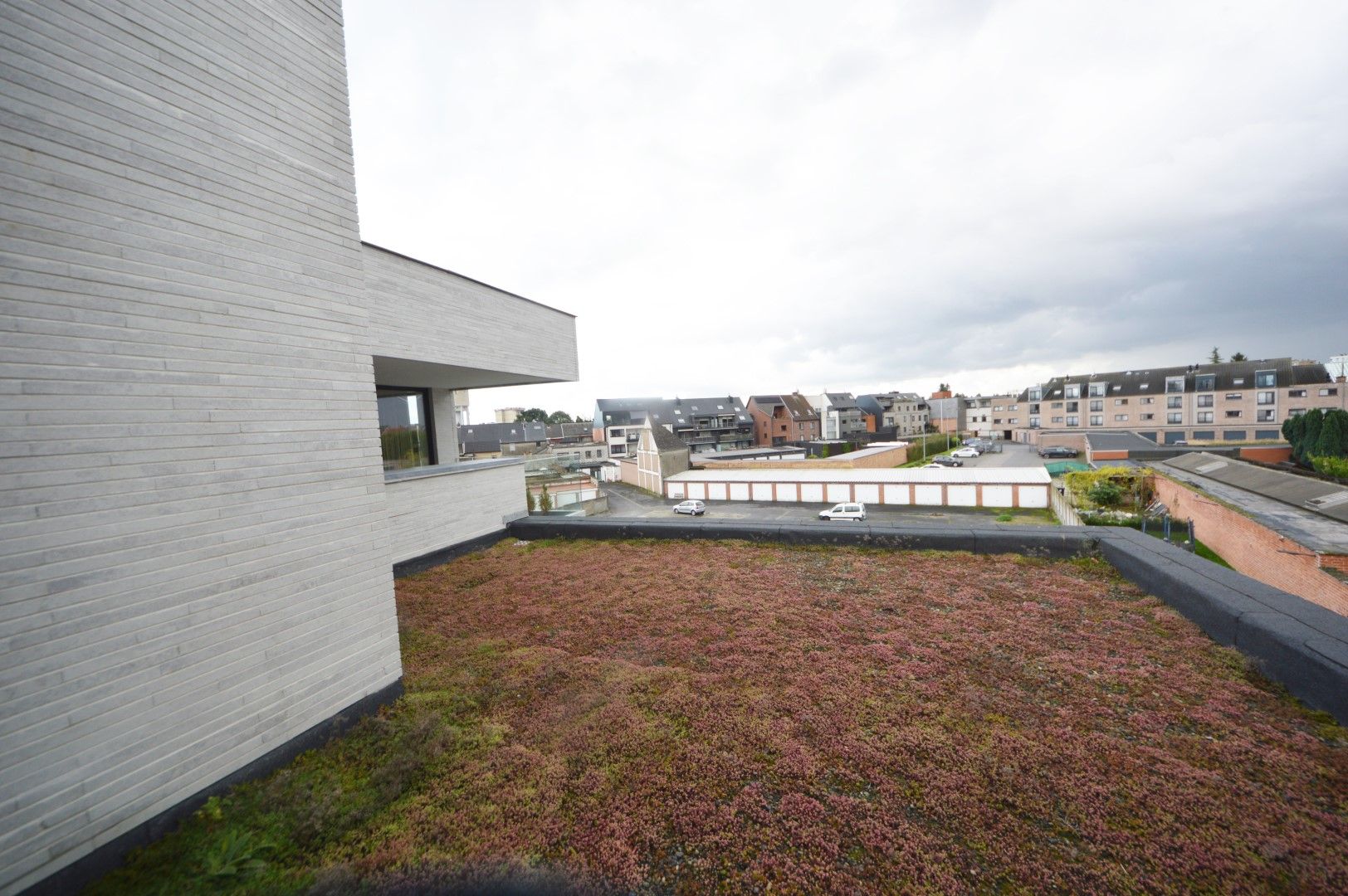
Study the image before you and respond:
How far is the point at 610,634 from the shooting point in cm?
633

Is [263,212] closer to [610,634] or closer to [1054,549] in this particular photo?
[610,634]

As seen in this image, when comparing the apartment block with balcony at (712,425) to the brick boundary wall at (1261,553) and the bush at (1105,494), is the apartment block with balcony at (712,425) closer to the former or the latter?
the bush at (1105,494)

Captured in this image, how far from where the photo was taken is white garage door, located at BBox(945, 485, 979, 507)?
2525 cm

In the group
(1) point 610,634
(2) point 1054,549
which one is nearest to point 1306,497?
(2) point 1054,549

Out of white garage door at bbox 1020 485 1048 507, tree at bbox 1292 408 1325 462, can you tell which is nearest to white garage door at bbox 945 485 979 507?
white garage door at bbox 1020 485 1048 507

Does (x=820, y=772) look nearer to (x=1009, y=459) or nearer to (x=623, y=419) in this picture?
(x=1009, y=459)

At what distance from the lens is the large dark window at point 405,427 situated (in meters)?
12.4

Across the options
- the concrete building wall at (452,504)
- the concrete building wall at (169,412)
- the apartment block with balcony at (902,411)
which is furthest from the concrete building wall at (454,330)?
the apartment block with balcony at (902,411)

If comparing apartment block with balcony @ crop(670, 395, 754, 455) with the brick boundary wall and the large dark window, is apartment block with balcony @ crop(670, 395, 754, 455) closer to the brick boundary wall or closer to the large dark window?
the brick boundary wall

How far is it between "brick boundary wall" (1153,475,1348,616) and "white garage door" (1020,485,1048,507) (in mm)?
5551

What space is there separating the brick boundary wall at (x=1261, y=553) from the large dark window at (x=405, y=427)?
17645 millimetres

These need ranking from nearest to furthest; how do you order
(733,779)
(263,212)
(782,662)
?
(733,779)
(263,212)
(782,662)

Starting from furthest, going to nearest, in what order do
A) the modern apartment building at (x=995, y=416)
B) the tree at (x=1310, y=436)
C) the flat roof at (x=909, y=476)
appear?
the modern apartment building at (x=995, y=416) → the tree at (x=1310, y=436) → the flat roof at (x=909, y=476)

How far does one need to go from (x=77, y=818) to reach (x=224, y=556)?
1.68 m
